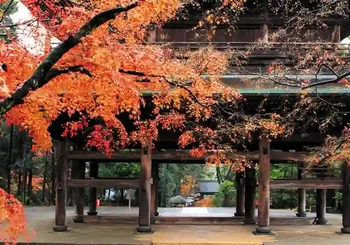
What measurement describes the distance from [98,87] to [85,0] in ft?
6.64

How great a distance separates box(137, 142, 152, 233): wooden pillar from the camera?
11.3 metres

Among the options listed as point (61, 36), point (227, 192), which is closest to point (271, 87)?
point (61, 36)

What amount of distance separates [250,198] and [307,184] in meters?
3.19

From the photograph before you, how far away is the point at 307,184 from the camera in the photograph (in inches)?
467

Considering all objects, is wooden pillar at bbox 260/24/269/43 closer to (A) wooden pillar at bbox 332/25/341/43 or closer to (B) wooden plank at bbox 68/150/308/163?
(A) wooden pillar at bbox 332/25/341/43

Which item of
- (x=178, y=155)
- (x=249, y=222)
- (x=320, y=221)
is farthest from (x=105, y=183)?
(x=320, y=221)

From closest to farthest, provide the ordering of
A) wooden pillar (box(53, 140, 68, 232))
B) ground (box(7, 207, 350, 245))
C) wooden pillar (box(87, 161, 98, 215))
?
ground (box(7, 207, 350, 245))
wooden pillar (box(53, 140, 68, 232))
wooden pillar (box(87, 161, 98, 215))

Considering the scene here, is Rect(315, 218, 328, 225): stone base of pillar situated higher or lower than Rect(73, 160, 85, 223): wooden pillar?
lower

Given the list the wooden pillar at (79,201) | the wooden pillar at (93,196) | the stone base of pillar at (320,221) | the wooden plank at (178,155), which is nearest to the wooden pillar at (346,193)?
the wooden plank at (178,155)

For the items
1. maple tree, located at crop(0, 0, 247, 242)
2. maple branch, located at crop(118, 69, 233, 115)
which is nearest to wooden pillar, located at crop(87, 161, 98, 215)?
maple tree, located at crop(0, 0, 247, 242)

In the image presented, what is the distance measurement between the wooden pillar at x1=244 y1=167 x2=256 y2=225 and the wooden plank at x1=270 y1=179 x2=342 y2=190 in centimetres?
231

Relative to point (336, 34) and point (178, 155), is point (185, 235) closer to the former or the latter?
point (178, 155)

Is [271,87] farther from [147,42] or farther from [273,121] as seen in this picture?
[147,42]

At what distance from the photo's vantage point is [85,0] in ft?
29.2
